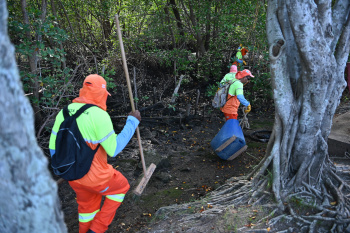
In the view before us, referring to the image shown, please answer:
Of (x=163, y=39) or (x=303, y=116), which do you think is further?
(x=163, y=39)

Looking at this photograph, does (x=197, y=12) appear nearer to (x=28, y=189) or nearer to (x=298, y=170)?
(x=298, y=170)

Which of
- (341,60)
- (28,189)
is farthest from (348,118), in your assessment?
(28,189)

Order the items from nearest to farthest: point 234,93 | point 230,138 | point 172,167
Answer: point 230,138
point 172,167
point 234,93

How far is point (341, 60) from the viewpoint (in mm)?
3822

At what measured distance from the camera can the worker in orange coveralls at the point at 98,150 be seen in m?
3.04

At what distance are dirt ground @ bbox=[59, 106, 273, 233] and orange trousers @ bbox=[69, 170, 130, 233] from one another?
576 millimetres

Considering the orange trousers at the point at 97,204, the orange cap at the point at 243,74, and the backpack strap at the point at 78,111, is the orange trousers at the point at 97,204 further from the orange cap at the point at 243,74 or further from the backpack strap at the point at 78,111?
the orange cap at the point at 243,74

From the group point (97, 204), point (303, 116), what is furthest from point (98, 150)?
point (303, 116)

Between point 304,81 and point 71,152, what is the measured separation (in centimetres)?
272

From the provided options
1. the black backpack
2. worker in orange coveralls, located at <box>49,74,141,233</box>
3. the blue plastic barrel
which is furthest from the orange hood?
the blue plastic barrel

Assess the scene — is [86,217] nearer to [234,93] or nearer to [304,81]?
[304,81]

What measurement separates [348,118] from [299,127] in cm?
317

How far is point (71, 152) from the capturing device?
3.00 meters

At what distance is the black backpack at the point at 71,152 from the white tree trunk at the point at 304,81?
2.28m
